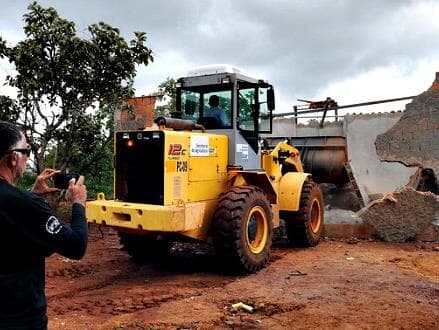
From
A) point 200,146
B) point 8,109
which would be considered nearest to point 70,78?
point 8,109

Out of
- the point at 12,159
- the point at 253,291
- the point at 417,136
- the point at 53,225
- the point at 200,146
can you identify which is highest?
the point at 417,136

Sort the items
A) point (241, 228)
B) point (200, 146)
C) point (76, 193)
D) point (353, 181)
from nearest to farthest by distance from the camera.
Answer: point (76, 193)
point (241, 228)
point (200, 146)
point (353, 181)

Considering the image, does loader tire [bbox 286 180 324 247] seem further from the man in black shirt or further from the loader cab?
the man in black shirt

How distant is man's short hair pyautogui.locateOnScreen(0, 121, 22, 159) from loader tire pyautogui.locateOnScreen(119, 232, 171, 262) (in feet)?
16.9

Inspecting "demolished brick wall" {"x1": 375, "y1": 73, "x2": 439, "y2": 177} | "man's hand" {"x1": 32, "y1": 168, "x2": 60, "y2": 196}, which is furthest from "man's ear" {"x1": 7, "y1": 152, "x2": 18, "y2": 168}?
"demolished brick wall" {"x1": 375, "y1": 73, "x2": 439, "y2": 177}

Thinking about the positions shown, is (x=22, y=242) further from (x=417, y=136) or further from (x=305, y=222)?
(x=417, y=136)

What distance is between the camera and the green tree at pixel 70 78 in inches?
354

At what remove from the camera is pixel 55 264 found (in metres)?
7.36

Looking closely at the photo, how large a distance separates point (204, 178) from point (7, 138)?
4587mm

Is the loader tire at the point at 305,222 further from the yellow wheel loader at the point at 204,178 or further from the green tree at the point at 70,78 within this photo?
the green tree at the point at 70,78

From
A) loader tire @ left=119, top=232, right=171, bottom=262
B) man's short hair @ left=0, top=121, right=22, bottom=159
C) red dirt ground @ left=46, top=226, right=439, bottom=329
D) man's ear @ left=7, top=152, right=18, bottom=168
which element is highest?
man's short hair @ left=0, top=121, right=22, bottom=159

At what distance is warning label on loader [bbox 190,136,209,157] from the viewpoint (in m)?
6.64

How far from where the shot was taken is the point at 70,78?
30.4 ft

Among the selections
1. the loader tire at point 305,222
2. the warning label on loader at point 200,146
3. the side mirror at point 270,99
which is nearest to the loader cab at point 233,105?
the side mirror at point 270,99
